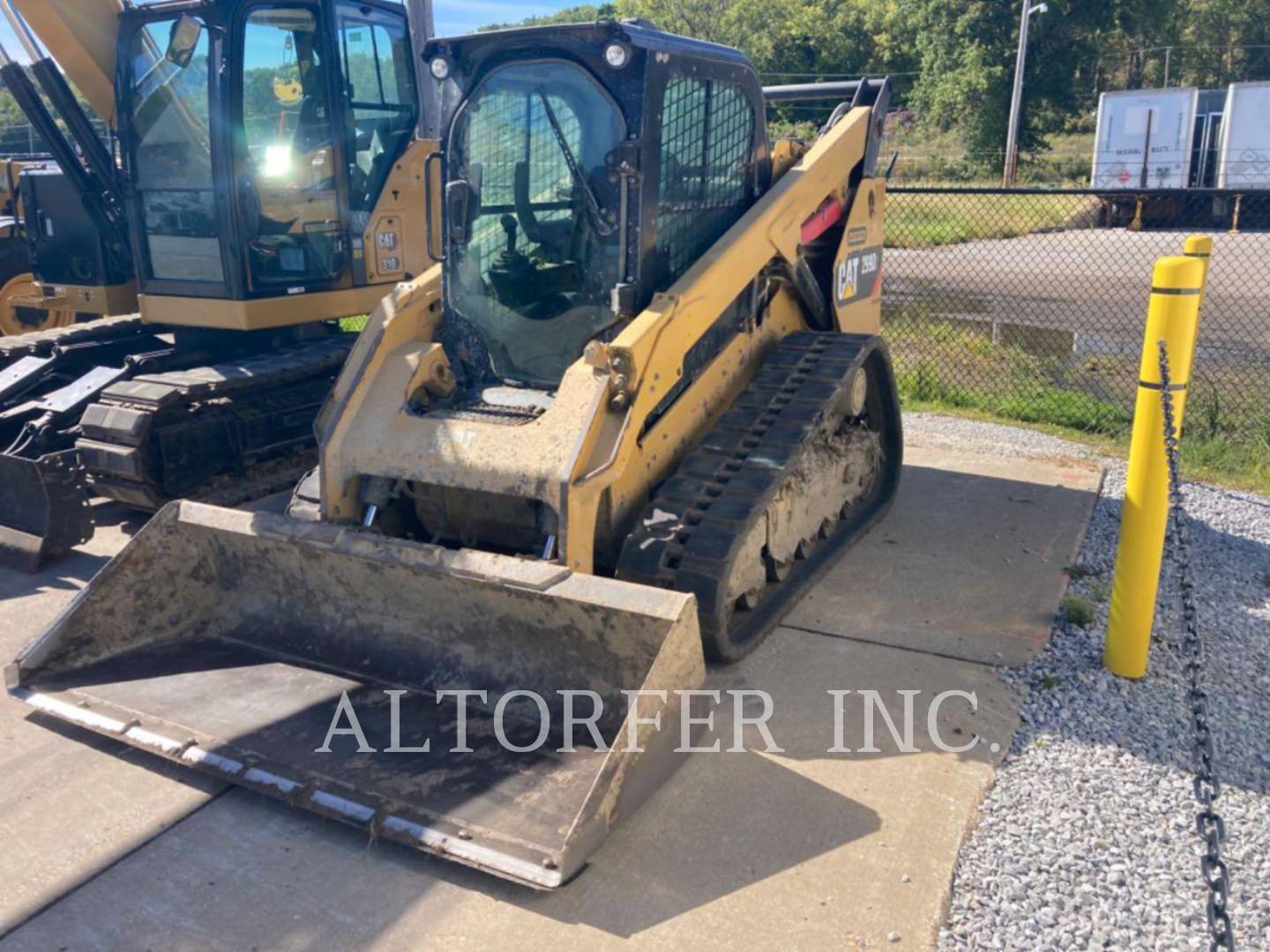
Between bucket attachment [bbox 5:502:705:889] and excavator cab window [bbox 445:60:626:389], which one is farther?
excavator cab window [bbox 445:60:626:389]

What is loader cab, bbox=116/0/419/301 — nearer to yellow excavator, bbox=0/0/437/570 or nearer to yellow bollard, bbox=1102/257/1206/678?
yellow excavator, bbox=0/0/437/570

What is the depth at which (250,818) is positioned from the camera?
11.9 ft

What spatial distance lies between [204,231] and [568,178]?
292cm

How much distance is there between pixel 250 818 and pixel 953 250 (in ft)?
73.0

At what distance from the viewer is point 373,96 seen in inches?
286

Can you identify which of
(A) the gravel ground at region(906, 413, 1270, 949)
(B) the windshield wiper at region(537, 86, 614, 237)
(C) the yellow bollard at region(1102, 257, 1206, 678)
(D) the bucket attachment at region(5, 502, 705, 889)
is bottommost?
(A) the gravel ground at region(906, 413, 1270, 949)

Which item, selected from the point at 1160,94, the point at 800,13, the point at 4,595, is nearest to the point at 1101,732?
the point at 4,595

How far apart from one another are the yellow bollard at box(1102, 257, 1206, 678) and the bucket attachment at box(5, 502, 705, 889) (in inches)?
72.5

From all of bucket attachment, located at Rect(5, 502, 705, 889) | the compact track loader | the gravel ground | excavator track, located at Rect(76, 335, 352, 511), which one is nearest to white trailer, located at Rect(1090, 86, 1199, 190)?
the compact track loader

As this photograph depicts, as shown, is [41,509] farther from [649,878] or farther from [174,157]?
[649,878]

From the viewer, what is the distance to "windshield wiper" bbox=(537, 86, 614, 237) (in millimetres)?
4863

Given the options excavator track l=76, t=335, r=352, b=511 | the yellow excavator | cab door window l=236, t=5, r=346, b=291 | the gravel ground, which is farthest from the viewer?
cab door window l=236, t=5, r=346, b=291

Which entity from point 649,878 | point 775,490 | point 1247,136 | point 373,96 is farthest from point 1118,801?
point 1247,136

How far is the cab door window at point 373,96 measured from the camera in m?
7.05
